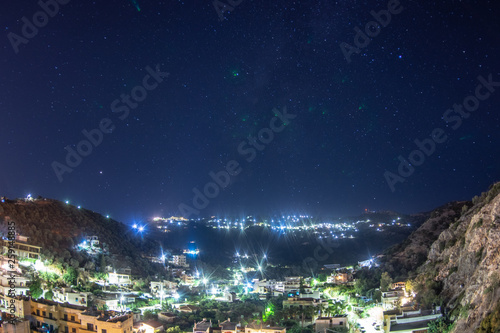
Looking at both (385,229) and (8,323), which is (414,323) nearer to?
(8,323)

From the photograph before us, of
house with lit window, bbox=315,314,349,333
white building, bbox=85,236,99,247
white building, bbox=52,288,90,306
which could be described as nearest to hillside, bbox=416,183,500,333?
house with lit window, bbox=315,314,349,333

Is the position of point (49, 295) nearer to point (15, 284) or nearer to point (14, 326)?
point (15, 284)

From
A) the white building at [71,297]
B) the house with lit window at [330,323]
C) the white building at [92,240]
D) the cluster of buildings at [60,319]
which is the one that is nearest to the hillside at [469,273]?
the house with lit window at [330,323]

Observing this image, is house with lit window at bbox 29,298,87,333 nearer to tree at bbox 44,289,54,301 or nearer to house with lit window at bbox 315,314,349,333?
tree at bbox 44,289,54,301

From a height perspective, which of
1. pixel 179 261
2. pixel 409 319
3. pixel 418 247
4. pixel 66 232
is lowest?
pixel 409 319

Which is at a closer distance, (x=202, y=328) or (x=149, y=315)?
(x=202, y=328)

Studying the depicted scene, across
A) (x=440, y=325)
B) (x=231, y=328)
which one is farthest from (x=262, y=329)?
(x=440, y=325)

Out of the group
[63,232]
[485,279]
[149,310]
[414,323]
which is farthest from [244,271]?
[485,279]
